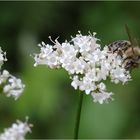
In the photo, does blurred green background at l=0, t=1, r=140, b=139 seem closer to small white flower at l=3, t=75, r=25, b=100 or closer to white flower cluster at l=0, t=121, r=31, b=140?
small white flower at l=3, t=75, r=25, b=100

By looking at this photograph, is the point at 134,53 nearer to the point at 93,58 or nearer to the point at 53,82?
the point at 93,58

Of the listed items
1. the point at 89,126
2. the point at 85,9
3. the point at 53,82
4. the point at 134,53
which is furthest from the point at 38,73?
the point at 134,53

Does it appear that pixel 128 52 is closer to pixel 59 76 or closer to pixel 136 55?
pixel 136 55

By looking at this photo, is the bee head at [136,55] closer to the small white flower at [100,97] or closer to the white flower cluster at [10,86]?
the small white flower at [100,97]

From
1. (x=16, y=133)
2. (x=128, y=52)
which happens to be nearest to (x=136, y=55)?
(x=128, y=52)

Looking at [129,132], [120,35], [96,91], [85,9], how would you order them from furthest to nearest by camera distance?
[85,9], [120,35], [129,132], [96,91]

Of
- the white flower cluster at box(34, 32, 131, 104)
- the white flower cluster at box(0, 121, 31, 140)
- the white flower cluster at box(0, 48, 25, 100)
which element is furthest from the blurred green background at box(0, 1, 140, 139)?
the white flower cluster at box(0, 121, 31, 140)

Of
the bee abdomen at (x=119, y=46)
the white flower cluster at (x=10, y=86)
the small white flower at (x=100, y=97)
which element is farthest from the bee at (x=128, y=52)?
the white flower cluster at (x=10, y=86)
